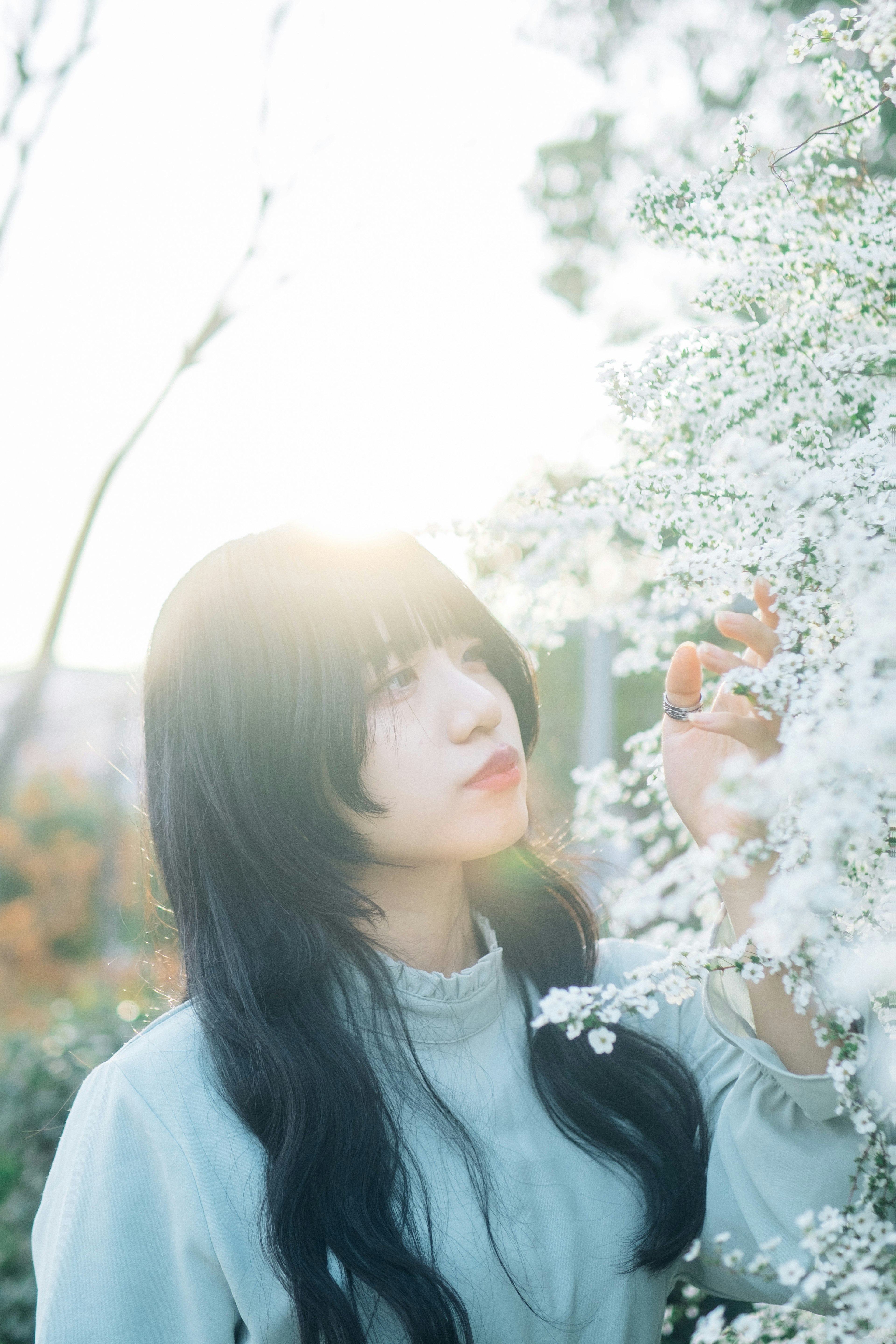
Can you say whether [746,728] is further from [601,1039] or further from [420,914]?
[420,914]

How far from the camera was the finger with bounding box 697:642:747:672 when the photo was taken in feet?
3.50

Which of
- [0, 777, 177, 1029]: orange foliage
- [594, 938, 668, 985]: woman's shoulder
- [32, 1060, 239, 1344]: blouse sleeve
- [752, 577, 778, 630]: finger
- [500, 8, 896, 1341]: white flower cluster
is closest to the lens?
[500, 8, 896, 1341]: white flower cluster

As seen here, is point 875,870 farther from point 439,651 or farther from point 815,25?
point 815,25

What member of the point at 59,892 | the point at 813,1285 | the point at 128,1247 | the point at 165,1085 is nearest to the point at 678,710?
the point at 813,1285

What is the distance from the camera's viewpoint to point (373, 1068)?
1.32m

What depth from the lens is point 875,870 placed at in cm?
95

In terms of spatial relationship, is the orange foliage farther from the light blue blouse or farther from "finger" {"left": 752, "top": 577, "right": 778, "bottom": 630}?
"finger" {"left": 752, "top": 577, "right": 778, "bottom": 630}

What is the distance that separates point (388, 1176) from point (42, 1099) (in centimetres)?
187

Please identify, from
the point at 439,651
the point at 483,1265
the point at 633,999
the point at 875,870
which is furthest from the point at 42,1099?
the point at 875,870

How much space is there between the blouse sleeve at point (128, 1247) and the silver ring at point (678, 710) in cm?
85

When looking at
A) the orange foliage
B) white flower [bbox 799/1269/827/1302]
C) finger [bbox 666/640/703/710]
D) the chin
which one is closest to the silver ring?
finger [bbox 666/640/703/710]

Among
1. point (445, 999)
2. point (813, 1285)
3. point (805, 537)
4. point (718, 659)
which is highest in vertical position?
point (805, 537)

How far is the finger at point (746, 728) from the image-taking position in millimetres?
1062

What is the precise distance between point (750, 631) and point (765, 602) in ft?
0.13
